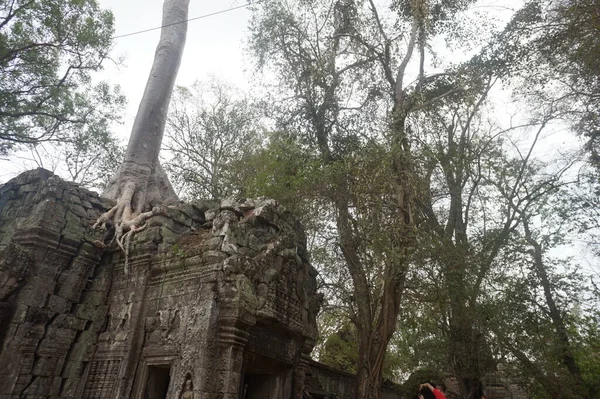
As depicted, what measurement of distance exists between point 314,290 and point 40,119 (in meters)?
8.36

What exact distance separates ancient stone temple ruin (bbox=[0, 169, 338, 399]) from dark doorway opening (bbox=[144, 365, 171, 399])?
0.02m

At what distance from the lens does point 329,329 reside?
1619 cm

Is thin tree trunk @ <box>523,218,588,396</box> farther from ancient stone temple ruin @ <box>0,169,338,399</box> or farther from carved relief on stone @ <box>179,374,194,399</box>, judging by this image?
carved relief on stone @ <box>179,374,194,399</box>

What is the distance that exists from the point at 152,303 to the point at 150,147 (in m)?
4.57

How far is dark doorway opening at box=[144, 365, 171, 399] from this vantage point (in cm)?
520

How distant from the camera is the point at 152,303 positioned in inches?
222

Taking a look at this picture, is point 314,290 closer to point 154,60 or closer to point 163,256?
point 163,256

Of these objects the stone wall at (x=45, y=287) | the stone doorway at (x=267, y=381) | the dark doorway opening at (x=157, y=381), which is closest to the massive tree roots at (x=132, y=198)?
the stone wall at (x=45, y=287)

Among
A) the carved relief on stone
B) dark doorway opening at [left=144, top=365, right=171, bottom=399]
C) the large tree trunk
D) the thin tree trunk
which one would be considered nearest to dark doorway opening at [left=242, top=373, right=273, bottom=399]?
dark doorway opening at [left=144, top=365, right=171, bottom=399]

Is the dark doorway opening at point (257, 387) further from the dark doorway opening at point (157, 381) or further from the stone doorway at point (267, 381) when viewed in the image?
the dark doorway opening at point (157, 381)

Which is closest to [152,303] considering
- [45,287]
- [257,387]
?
[45,287]

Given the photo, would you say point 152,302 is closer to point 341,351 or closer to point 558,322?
point 558,322

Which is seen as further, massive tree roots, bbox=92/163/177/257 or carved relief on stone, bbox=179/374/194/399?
massive tree roots, bbox=92/163/177/257

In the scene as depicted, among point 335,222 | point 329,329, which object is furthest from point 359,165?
point 329,329
